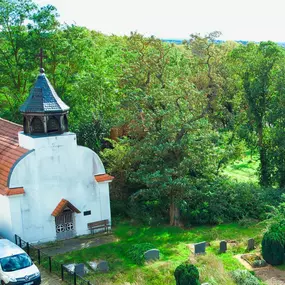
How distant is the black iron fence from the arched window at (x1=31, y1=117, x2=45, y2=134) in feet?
20.0

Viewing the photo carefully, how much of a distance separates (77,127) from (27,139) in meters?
11.8

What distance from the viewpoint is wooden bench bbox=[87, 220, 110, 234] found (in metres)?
29.2

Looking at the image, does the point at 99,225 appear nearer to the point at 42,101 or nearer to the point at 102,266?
the point at 102,266

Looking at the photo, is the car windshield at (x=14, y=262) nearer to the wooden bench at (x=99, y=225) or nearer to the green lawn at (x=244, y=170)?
the wooden bench at (x=99, y=225)

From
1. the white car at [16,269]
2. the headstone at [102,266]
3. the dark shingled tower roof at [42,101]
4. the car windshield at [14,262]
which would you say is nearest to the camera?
the white car at [16,269]

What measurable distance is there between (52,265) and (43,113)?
28.1ft

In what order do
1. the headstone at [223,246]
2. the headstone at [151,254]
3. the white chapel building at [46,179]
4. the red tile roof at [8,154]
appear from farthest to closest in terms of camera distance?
the white chapel building at [46,179] < the red tile roof at [8,154] < the headstone at [223,246] < the headstone at [151,254]

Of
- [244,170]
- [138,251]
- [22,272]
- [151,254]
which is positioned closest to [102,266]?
[138,251]

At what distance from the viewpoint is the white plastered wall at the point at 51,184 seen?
27.0 m

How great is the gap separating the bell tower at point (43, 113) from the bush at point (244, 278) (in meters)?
12.7

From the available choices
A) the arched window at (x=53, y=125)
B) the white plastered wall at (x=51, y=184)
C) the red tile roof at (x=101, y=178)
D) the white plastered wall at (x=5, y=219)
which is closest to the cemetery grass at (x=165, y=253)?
the white plastered wall at (x=51, y=184)

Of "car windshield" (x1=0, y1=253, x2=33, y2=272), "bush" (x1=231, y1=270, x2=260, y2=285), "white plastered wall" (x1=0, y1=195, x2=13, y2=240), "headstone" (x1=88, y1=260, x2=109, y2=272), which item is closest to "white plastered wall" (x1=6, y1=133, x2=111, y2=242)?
"white plastered wall" (x1=0, y1=195, x2=13, y2=240)

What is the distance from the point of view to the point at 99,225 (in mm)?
29391

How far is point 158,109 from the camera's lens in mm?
31969
